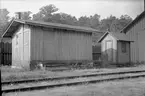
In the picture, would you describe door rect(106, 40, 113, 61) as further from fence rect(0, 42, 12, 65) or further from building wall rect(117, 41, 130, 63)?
fence rect(0, 42, 12, 65)

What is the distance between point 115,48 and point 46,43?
843cm

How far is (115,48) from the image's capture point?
19.5 m

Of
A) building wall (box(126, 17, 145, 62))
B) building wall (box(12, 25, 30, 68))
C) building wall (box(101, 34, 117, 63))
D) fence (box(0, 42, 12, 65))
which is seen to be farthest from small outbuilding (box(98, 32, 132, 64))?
fence (box(0, 42, 12, 65))

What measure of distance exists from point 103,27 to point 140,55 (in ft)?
123

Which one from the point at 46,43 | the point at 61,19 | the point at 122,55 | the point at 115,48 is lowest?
the point at 122,55

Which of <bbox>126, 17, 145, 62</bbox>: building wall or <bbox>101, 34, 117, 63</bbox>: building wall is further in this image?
<bbox>126, 17, 145, 62</bbox>: building wall

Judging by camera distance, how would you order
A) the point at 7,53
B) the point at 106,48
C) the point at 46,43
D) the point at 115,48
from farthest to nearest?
the point at 106,48
the point at 115,48
the point at 7,53
the point at 46,43

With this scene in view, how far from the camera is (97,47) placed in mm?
24000

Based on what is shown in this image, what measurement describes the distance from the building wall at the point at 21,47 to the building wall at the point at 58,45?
2.31 ft

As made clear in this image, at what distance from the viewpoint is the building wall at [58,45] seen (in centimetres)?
1366

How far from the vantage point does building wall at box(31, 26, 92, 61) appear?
44.8 feet

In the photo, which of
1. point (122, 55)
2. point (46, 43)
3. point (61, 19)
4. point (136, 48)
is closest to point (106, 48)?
point (122, 55)

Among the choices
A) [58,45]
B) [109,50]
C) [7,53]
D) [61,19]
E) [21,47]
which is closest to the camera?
[58,45]

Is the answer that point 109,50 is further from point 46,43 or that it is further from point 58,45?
point 46,43
